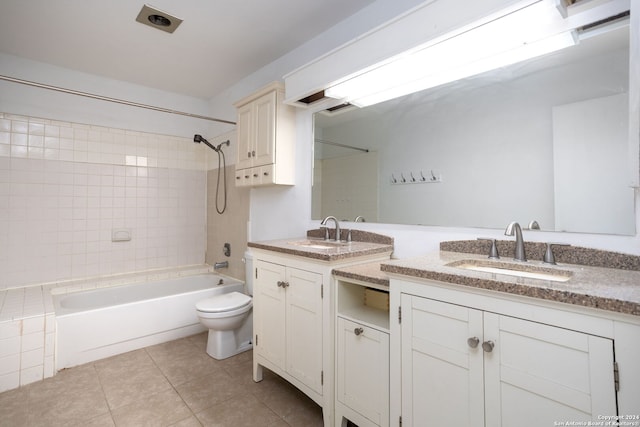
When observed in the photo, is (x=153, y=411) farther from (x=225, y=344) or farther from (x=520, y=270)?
(x=520, y=270)

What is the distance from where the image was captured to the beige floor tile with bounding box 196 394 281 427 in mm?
1602

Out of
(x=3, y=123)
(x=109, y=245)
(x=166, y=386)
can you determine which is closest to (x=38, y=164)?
(x=3, y=123)

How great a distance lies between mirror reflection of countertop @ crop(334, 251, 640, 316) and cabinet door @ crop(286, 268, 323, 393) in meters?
0.33

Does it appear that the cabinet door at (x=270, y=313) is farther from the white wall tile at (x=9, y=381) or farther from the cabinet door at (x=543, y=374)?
the white wall tile at (x=9, y=381)

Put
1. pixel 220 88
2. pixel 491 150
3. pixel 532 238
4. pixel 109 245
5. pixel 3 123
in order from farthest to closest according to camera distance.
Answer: pixel 220 88, pixel 109 245, pixel 3 123, pixel 491 150, pixel 532 238

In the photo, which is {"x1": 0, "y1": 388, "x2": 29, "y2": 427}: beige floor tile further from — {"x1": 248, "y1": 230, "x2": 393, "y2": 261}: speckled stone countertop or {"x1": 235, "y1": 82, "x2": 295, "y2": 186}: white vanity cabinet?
{"x1": 235, "y1": 82, "x2": 295, "y2": 186}: white vanity cabinet

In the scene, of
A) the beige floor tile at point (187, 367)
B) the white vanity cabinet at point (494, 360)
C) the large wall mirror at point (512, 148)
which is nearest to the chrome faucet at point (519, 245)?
the large wall mirror at point (512, 148)

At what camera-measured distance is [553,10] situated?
3.67 ft

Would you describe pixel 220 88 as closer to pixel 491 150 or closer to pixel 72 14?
pixel 72 14

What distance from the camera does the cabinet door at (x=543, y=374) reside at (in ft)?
2.56

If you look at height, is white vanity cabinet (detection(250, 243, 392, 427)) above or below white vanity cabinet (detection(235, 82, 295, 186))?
Answer: below

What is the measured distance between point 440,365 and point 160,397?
1.68 metres

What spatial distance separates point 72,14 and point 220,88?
142cm

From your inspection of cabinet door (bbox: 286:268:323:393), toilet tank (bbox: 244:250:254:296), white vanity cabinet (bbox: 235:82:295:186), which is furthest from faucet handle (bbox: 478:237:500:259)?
toilet tank (bbox: 244:250:254:296)
